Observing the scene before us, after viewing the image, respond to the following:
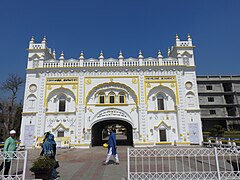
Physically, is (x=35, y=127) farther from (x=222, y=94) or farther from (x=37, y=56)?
(x=222, y=94)

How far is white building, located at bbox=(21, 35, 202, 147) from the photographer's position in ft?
68.5

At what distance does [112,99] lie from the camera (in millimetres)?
21953

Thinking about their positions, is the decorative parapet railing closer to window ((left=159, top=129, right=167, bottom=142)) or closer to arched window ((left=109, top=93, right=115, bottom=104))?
arched window ((left=109, top=93, right=115, bottom=104))

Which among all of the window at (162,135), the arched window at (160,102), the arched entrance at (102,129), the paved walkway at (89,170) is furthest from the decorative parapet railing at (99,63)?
the paved walkway at (89,170)

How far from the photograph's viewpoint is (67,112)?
21344 mm

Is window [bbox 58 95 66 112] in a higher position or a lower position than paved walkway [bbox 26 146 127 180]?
higher

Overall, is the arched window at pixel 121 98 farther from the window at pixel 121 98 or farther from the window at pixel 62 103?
the window at pixel 62 103

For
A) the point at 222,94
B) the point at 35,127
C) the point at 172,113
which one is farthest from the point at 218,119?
the point at 35,127

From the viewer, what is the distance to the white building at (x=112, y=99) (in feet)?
68.5

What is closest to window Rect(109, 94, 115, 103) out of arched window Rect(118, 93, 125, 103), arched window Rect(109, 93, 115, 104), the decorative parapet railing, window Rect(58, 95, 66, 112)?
arched window Rect(109, 93, 115, 104)

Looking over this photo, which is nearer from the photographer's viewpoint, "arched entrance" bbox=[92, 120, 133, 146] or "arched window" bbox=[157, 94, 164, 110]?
"arched window" bbox=[157, 94, 164, 110]

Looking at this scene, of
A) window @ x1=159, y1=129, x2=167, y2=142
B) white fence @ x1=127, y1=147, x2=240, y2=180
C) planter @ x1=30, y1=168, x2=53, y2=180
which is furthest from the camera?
window @ x1=159, y1=129, x2=167, y2=142

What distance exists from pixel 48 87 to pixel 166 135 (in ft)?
49.5

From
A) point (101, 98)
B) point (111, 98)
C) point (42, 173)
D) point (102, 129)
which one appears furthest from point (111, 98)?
point (42, 173)
